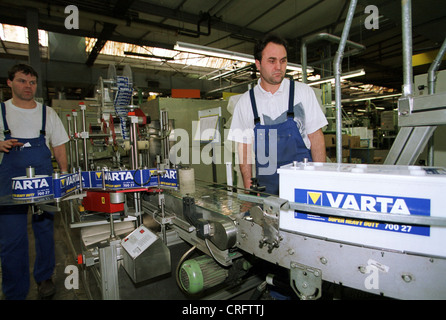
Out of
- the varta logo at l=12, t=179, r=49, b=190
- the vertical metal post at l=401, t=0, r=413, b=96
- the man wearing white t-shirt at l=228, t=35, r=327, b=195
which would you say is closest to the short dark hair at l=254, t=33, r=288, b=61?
the man wearing white t-shirt at l=228, t=35, r=327, b=195

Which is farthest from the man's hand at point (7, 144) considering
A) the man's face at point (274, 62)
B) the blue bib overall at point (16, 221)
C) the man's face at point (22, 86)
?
the man's face at point (274, 62)

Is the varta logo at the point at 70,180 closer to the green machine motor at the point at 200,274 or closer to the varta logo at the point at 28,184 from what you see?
the varta logo at the point at 28,184

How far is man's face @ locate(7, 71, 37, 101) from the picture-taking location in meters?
1.89

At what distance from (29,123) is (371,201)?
235cm

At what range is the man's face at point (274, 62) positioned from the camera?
1.58 metres

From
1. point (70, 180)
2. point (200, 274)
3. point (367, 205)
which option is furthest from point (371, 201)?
point (70, 180)

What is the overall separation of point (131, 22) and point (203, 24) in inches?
60.0

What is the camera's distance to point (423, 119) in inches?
31.0

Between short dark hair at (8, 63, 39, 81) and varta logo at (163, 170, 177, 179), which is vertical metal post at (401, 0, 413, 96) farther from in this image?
short dark hair at (8, 63, 39, 81)

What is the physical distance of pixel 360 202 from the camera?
0.70m

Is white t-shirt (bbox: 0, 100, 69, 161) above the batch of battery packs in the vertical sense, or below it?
above

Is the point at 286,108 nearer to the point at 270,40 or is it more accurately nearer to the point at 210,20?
the point at 270,40

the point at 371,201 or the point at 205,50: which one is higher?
the point at 205,50

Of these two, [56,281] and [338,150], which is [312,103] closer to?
[338,150]
